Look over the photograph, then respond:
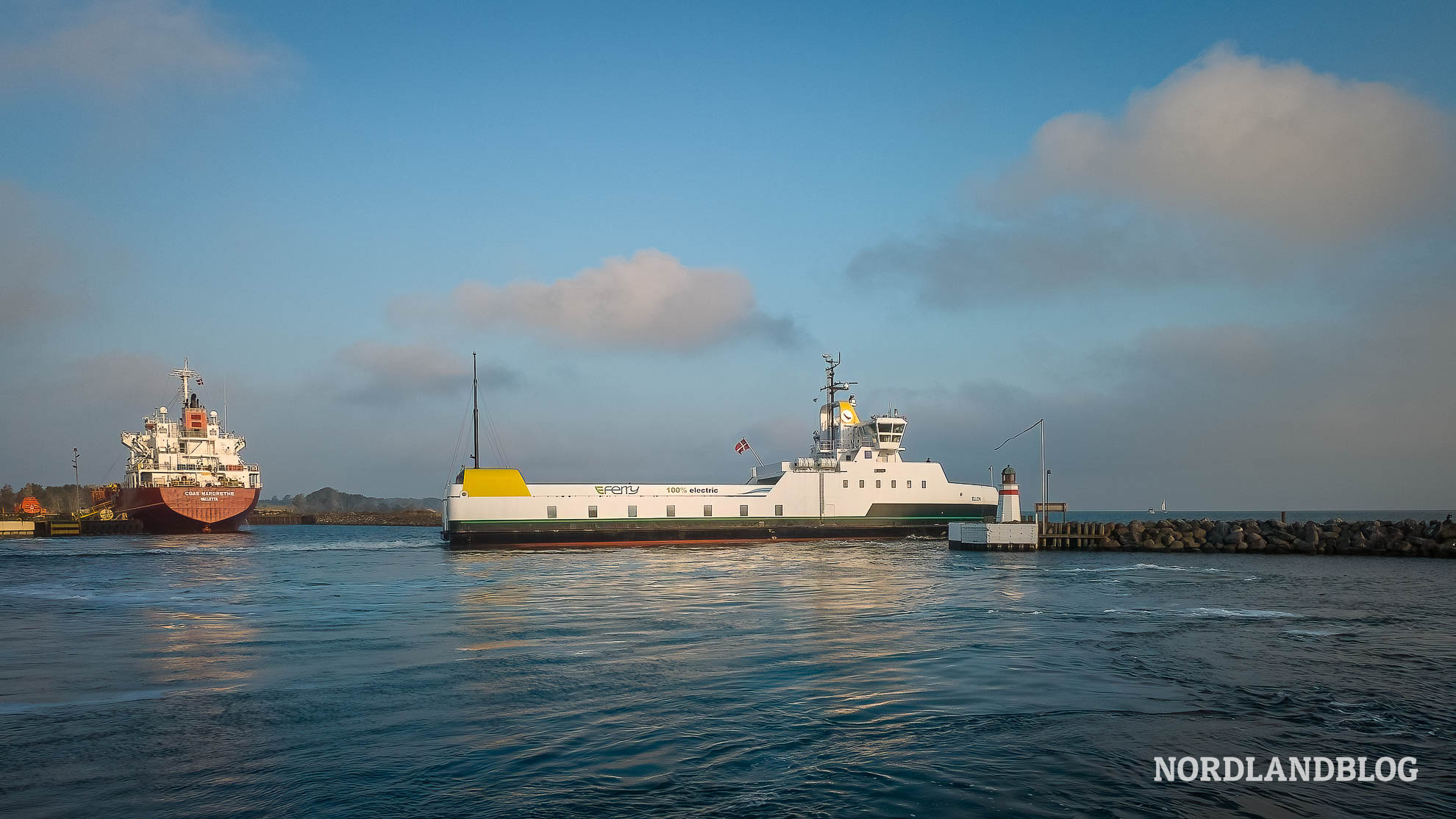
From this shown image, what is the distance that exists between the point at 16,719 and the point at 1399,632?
24590mm

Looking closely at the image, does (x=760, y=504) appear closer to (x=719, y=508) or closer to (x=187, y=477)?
(x=719, y=508)

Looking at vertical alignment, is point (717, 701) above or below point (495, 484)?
below

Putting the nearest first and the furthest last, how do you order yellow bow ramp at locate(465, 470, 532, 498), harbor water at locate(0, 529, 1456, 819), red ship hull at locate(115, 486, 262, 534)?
A: harbor water at locate(0, 529, 1456, 819), yellow bow ramp at locate(465, 470, 532, 498), red ship hull at locate(115, 486, 262, 534)

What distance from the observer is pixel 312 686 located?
1229 centimetres

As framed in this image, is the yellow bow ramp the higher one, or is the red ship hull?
the yellow bow ramp

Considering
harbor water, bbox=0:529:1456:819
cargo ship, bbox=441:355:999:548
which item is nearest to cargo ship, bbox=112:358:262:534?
cargo ship, bbox=441:355:999:548

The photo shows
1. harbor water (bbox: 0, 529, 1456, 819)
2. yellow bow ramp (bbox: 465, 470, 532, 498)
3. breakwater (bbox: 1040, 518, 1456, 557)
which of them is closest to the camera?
harbor water (bbox: 0, 529, 1456, 819)

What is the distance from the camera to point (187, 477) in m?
78.5

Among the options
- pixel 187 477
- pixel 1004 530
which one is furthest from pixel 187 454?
pixel 1004 530

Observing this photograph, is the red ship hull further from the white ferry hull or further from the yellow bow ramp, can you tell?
the yellow bow ramp

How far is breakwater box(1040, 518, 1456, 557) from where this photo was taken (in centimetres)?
4216

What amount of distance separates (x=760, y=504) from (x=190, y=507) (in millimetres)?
57627

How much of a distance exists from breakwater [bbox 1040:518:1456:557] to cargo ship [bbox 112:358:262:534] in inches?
2871

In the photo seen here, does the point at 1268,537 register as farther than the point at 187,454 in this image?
No
